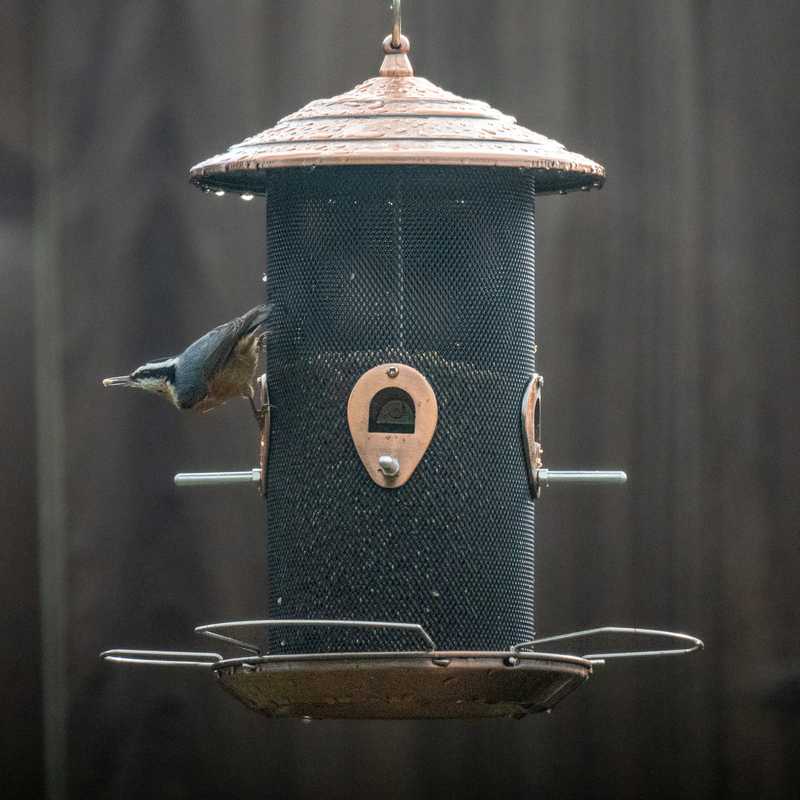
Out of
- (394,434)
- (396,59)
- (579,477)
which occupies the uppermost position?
(396,59)

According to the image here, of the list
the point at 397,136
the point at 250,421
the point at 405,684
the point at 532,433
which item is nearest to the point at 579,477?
the point at 532,433

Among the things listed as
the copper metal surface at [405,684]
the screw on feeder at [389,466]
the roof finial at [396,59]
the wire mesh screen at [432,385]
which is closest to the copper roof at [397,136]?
the roof finial at [396,59]

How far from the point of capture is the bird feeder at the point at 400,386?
5160 millimetres

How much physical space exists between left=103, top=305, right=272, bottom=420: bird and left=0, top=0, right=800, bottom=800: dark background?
5.98 feet

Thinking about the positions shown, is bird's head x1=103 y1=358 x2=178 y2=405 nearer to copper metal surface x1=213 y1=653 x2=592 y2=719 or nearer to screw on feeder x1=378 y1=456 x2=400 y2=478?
screw on feeder x1=378 y1=456 x2=400 y2=478

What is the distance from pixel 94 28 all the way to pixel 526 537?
3.27 metres

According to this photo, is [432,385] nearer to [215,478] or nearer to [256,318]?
[256,318]

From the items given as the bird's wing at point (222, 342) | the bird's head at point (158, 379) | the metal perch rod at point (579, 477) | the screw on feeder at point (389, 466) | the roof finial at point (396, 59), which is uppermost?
the roof finial at point (396, 59)

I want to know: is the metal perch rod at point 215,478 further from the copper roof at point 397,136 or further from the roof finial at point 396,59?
the roof finial at point 396,59

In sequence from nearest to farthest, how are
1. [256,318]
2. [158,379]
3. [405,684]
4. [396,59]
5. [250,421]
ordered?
[405,684] < [396,59] < [256,318] < [158,379] < [250,421]

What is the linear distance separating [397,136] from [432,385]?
0.54 metres

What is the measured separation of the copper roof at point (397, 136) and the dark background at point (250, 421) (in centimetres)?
239

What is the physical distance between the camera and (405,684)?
4.93 meters

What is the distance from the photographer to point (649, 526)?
7898 mm
